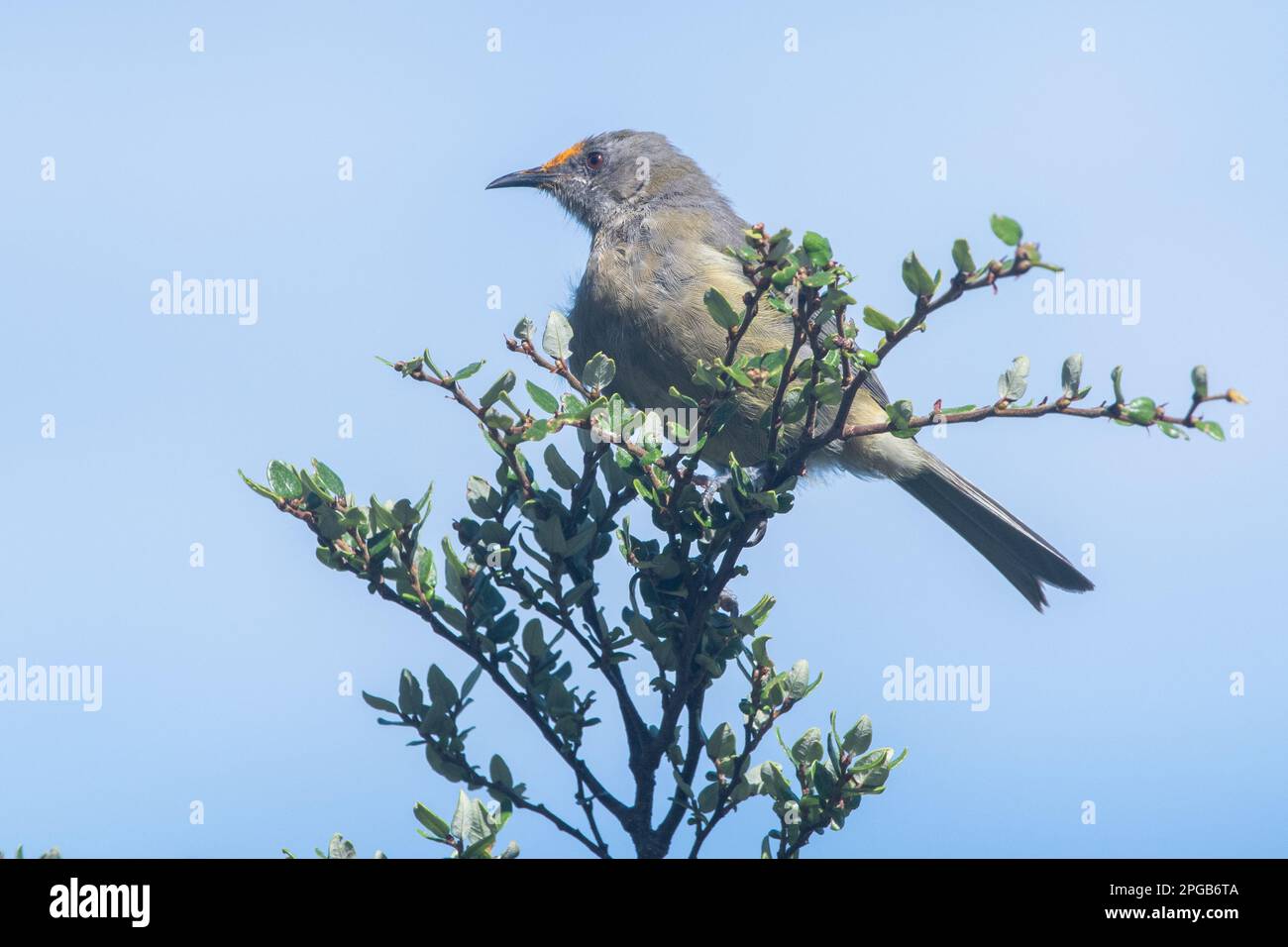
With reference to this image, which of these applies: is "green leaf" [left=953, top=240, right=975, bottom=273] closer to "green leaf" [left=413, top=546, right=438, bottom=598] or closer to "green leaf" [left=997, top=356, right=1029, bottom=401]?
"green leaf" [left=997, top=356, right=1029, bottom=401]

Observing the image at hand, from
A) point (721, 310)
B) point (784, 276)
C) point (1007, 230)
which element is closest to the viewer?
point (1007, 230)

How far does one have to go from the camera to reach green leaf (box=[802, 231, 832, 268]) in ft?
9.54

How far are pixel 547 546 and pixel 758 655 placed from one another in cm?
65

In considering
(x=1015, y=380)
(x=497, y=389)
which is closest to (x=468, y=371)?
(x=497, y=389)

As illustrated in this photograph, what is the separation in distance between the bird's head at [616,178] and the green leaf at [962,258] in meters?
3.82

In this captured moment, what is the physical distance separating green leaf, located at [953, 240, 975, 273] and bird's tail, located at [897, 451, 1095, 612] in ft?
11.8

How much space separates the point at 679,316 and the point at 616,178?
178 centimetres

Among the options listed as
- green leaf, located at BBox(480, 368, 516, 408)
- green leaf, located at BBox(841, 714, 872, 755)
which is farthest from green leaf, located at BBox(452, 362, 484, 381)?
green leaf, located at BBox(841, 714, 872, 755)

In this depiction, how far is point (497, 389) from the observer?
3.35 m

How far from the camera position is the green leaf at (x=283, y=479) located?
334 centimetres

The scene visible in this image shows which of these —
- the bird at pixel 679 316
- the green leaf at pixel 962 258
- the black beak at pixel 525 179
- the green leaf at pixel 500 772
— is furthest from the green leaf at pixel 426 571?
the black beak at pixel 525 179

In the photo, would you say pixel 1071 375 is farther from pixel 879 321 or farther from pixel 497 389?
pixel 497 389

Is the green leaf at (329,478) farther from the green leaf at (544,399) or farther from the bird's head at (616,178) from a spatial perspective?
the bird's head at (616,178)
